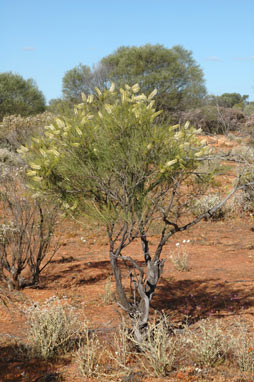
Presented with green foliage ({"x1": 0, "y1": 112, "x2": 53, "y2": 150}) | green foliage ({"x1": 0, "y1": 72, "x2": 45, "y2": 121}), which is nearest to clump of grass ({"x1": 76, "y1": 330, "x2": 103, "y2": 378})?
green foliage ({"x1": 0, "y1": 112, "x2": 53, "y2": 150})

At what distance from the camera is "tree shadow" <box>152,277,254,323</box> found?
5.62m

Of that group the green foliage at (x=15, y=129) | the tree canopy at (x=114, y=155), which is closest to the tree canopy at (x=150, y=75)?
the green foliage at (x=15, y=129)

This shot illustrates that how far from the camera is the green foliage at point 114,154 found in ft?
12.7

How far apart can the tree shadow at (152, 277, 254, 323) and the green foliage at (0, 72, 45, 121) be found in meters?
25.9

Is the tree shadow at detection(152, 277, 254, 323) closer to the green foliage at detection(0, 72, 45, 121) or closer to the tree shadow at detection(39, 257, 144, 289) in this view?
the tree shadow at detection(39, 257, 144, 289)

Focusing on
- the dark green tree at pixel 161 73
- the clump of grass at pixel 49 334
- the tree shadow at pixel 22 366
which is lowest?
the tree shadow at pixel 22 366

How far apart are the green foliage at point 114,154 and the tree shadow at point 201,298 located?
6.59 feet

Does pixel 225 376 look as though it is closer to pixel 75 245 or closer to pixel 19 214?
pixel 19 214

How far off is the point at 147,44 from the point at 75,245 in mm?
23845

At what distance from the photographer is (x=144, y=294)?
4500 millimetres

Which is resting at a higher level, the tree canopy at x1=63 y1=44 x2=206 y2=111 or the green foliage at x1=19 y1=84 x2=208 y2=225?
the tree canopy at x1=63 y1=44 x2=206 y2=111

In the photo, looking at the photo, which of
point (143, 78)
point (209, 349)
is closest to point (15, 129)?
point (143, 78)

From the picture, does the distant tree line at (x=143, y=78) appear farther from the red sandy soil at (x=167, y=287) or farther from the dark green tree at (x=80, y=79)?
the red sandy soil at (x=167, y=287)

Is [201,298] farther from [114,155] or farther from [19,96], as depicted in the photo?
[19,96]
